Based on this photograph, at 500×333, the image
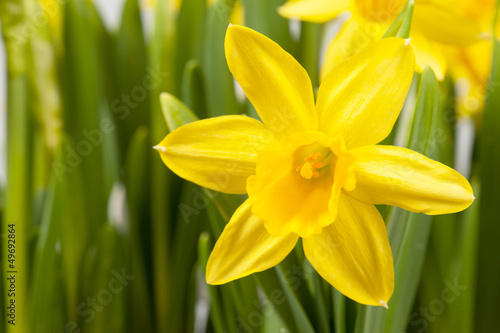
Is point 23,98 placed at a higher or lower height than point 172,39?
lower

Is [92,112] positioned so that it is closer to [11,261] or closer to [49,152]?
[49,152]

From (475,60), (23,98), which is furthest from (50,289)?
(475,60)

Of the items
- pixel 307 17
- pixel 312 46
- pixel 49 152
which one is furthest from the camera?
pixel 49 152

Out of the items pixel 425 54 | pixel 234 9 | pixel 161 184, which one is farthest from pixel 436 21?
pixel 161 184

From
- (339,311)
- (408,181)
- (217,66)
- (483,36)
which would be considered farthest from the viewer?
(217,66)

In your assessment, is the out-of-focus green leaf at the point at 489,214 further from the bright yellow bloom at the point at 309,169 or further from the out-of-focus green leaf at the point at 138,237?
the out-of-focus green leaf at the point at 138,237

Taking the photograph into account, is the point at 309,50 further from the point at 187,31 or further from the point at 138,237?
the point at 138,237

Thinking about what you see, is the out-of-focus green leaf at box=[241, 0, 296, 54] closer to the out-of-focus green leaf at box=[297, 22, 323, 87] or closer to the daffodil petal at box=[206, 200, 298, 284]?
the out-of-focus green leaf at box=[297, 22, 323, 87]
